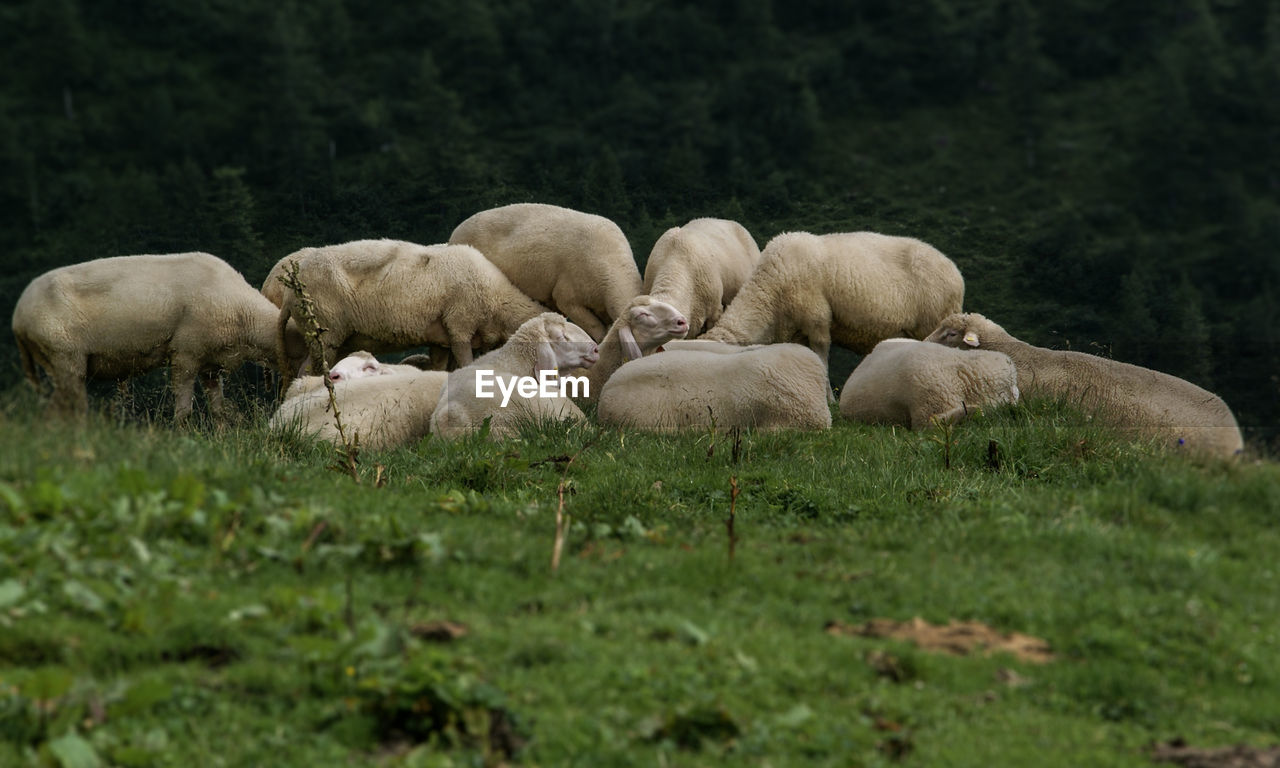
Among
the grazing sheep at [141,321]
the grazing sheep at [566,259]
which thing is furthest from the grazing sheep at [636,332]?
the grazing sheep at [141,321]

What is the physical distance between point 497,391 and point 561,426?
2.45 feet

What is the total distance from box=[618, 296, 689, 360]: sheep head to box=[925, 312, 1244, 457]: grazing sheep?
308cm

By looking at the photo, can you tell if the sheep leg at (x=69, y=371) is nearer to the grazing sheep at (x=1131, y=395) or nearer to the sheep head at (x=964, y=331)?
the sheep head at (x=964, y=331)

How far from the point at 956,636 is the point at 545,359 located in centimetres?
607

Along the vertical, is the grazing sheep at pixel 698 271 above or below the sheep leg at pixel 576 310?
above

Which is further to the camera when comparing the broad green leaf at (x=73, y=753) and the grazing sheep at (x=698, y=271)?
the grazing sheep at (x=698, y=271)

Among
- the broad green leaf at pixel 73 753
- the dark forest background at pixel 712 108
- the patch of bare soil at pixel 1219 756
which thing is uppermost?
the broad green leaf at pixel 73 753

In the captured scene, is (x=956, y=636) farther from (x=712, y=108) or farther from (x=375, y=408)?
(x=712, y=108)

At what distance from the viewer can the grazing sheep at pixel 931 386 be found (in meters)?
10.9

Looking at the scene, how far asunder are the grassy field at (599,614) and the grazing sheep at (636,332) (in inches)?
187

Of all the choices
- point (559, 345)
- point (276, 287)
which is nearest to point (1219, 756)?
point (559, 345)

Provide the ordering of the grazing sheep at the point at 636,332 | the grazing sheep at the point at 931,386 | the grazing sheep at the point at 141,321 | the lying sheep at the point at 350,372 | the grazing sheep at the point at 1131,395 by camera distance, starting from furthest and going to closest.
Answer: the grazing sheep at the point at 141,321 < the grazing sheep at the point at 636,332 < the lying sheep at the point at 350,372 < the grazing sheep at the point at 931,386 < the grazing sheep at the point at 1131,395

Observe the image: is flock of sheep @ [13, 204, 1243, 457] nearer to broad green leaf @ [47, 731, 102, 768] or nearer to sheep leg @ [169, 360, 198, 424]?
sheep leg @ [169, 360, 198, 424]

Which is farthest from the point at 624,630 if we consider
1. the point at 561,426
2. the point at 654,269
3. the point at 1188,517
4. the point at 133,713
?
the point at 654,269
